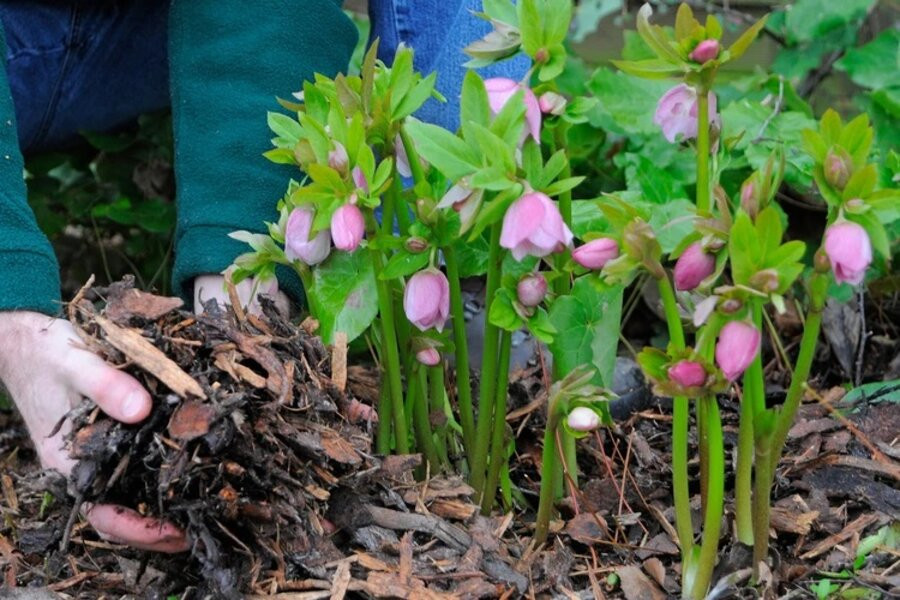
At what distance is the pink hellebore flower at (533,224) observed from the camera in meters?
0.79

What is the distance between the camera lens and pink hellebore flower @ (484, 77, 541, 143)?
847mm

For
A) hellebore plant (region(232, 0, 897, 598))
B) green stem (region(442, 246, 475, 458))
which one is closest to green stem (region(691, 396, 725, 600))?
hellebore plant (region(232, 0, 897, 598))

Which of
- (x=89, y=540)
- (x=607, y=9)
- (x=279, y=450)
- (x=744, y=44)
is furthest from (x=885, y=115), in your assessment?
(x=89, y=540)

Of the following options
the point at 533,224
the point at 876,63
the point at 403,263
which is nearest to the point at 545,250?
the point at 533,224

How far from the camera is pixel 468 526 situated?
974 mm

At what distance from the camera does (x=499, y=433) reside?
972 millimetres

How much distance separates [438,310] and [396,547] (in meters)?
0.23

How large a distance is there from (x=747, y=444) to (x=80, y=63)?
1281 millimetres

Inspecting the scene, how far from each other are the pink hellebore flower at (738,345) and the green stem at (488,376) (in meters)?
0.22

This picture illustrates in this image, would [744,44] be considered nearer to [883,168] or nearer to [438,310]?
[438,310]

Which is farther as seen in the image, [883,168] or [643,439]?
[883,168]

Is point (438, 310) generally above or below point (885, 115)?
above

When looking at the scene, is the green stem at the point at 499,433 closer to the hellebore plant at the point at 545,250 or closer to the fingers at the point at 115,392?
the hellebore plant at the point at 545,250

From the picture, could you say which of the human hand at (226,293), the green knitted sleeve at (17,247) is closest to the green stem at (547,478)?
the human hand at (226,293)
